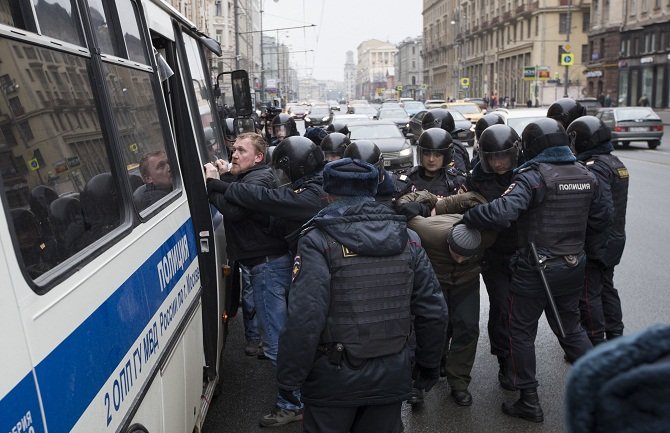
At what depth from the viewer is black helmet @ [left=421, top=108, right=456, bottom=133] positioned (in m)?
7.19

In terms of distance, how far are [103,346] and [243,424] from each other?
277cm

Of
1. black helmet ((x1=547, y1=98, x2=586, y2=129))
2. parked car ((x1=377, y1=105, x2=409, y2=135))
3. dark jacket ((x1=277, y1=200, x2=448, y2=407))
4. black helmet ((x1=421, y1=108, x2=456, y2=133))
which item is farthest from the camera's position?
parked car ((x1=377, y1=105, x2=409, y2=135))

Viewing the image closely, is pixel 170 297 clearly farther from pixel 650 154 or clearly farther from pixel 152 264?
pixel 650 154

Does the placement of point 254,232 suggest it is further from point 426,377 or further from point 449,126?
point 449,126

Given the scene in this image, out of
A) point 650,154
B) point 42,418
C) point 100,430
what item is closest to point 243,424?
point 100,430

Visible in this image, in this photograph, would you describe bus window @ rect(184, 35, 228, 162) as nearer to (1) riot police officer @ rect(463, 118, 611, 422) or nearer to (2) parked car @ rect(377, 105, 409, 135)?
(1) riot police officer @ rect(463, 118, 611, 422)

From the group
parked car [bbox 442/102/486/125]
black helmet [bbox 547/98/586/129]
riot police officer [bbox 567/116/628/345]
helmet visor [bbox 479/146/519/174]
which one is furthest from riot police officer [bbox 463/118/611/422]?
parked car [bbox 442/102/486/125]

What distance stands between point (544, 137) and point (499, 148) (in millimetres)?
321

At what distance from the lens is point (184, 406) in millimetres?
3256

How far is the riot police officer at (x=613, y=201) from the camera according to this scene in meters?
5.17

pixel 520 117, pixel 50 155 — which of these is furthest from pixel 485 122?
pixel 520 117

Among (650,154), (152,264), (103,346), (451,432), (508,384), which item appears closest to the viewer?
(103,346)

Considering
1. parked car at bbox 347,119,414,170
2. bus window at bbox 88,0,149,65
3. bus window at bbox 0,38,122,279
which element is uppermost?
bus window at bbox 88,0,149,65

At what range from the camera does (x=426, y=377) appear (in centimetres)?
331
